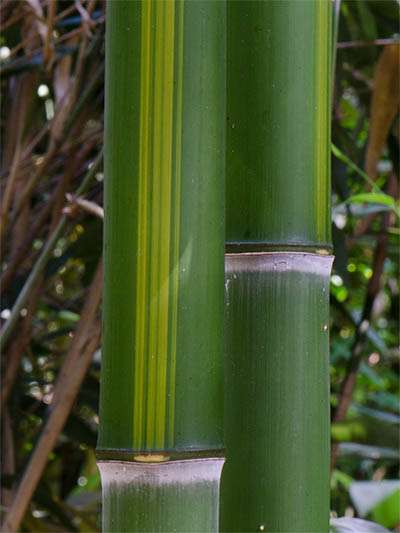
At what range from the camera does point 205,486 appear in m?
0.40

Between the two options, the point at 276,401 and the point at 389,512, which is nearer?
the point at 276,401

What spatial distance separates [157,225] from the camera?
40 centimetres

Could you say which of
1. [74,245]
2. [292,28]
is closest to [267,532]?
[292,28]

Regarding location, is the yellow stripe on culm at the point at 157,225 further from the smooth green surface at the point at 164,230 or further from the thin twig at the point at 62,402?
the thin twig at the point at 62,402

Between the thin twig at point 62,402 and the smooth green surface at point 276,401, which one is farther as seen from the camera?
the thin twig at point 62,402

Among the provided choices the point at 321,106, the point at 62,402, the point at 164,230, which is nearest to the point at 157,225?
the point at 164,230

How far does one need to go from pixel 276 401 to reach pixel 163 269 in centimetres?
9

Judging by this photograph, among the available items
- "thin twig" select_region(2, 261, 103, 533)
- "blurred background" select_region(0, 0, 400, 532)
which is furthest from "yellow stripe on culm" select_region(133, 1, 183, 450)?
"thin twig" select_region(2, 261, 103, 533)

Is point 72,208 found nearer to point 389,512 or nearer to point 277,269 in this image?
point 277,269

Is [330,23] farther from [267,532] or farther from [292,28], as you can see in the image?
[267,532]

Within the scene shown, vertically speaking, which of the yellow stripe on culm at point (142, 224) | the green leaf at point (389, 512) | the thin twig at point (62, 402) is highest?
the yellow stripe on culm at point (142, 224)

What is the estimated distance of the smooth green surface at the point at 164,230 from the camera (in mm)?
397

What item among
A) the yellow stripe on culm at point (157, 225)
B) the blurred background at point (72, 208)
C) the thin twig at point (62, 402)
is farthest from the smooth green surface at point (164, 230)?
the thin twig at point (62, 402)

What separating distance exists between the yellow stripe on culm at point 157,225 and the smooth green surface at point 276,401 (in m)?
0.05
